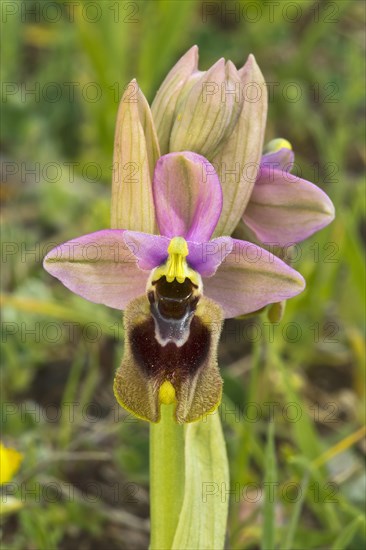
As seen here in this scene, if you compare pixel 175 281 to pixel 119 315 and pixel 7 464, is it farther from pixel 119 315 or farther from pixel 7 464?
pixel 119 315

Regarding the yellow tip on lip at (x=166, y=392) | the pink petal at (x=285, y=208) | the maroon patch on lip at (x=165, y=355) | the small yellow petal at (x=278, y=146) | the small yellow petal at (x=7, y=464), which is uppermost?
the small yellow petal at (x=278, y=146)

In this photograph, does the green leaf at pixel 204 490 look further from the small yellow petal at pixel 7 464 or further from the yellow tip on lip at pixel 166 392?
the small yellow petal at pixel 7 464

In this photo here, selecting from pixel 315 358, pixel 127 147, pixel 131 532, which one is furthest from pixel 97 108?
pixel 127 147

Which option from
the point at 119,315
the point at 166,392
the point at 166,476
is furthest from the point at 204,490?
the point at 119,315

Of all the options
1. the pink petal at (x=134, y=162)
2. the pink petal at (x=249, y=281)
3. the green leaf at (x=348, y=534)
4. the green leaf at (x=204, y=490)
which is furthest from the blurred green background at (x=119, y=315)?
the pink petal at (x=134, y=162)

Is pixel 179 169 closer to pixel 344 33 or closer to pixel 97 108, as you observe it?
pixel 97 108

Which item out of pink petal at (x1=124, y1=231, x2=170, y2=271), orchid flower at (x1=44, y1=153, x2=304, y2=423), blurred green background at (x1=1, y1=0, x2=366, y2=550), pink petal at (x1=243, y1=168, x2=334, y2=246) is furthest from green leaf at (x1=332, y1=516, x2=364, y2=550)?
pink petal at (x1=124, y1=231, x2=170, y2=271)

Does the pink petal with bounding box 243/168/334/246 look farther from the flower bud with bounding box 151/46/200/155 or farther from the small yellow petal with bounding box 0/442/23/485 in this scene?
the small yellow petal with bounding box 0/442/23/485

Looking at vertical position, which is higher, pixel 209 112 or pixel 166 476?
pixel 209 112
